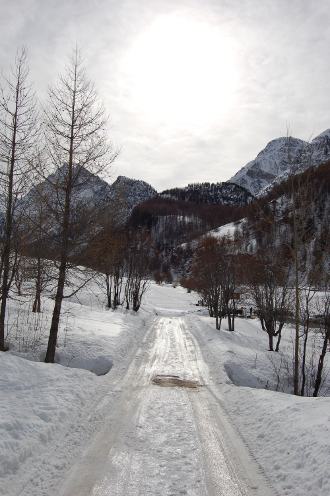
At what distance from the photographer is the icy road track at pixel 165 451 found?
575 centimetres

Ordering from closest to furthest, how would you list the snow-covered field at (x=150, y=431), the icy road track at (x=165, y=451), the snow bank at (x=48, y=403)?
the icy road track at (x=165, y=451)
the snow-covered field at (x=150, y=431)
the snow bank at (x=48, y=403)

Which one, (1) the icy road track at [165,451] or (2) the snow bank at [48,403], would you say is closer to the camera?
(1) the icy road track at [165,451]

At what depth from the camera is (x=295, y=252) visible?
12.8 m

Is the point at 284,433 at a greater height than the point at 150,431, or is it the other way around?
the point at 284,433

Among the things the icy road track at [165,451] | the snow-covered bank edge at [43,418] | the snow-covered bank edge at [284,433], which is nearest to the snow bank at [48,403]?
the snow-covered bank edge at [43,418]

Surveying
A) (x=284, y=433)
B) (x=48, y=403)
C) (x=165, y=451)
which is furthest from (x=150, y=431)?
(x=284, y=433)

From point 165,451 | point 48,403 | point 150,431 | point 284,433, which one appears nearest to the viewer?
point 165,451

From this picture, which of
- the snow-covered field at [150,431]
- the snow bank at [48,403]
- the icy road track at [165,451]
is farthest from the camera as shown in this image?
the snow bank at [48,403]

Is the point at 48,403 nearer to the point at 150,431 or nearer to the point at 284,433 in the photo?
the point at 150,431

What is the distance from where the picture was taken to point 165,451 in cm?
703

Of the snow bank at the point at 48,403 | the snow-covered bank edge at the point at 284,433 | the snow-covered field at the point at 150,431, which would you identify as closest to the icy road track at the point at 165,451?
the snow-covered field at the point at 150,431

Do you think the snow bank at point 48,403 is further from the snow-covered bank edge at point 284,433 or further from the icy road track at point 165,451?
the snow-covered bank edge at point 284,433

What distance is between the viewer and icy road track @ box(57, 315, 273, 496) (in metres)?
5.75

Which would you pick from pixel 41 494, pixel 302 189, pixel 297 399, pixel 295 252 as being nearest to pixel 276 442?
pixel 297 399
